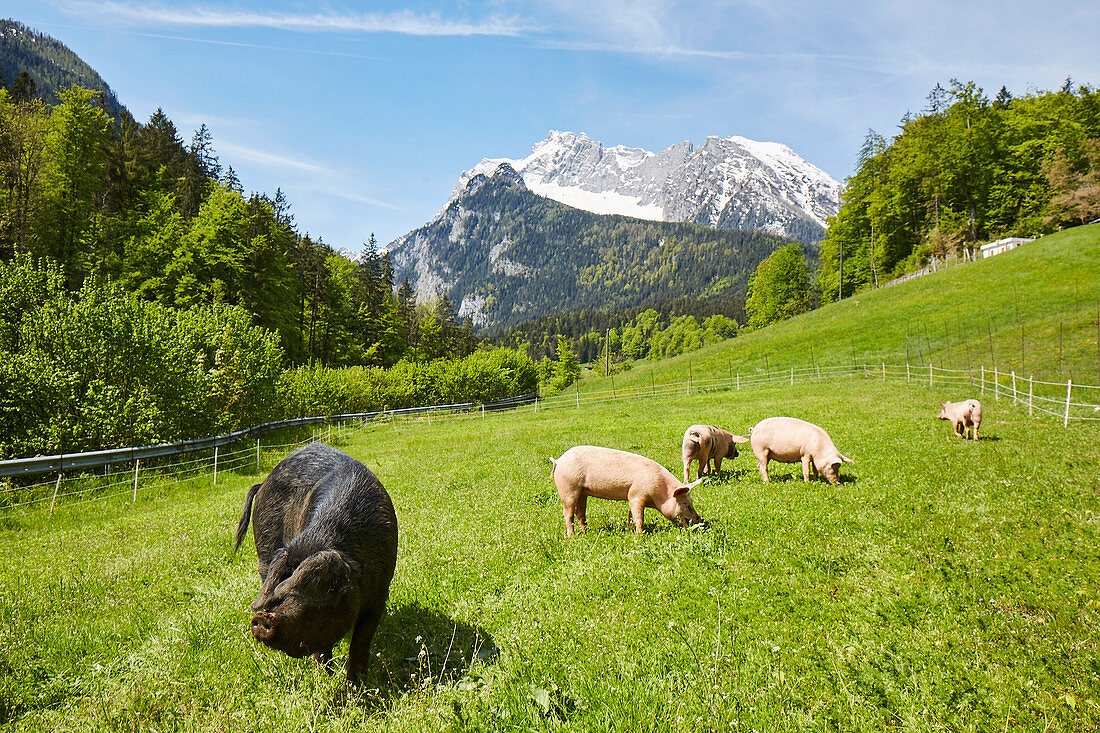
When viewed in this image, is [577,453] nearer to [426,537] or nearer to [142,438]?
[426,537]

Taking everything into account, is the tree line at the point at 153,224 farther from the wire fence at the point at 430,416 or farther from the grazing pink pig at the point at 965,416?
the grazing pink pig at the point at 965,416

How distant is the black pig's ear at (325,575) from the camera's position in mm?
4016

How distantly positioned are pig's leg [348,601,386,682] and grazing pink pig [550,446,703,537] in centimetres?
484

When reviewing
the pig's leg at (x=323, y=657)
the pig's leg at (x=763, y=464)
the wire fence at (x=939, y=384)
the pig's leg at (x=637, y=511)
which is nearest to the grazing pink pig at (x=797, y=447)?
the pig's leg at (x=763, y=464)

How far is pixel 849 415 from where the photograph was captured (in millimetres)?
23938

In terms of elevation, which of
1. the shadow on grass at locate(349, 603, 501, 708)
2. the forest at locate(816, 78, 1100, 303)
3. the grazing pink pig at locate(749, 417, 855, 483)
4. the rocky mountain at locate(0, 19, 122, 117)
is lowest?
the shadow on grass at locate(349, 603, 501, 708)

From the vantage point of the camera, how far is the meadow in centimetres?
446

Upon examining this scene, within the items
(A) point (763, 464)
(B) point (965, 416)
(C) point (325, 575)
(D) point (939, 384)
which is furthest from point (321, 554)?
(D) point (939, 384)

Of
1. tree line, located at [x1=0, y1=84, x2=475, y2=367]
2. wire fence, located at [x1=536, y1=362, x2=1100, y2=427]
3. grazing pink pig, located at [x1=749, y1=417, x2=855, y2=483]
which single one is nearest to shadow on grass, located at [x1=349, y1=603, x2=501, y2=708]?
grazing pink pig, located at [x1=749, y1=417, x2=855, y2=483]

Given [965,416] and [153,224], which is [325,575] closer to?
[965,416]

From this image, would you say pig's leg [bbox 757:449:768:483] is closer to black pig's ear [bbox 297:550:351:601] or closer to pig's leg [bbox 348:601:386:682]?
pig's leg [bbox 348:601:386:682]

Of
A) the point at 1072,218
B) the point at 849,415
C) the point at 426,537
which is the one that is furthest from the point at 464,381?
the point at 1072,218

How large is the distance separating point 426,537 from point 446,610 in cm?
343

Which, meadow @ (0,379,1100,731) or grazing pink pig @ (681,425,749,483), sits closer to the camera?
meadow @ (0,379,1100,731)
